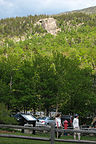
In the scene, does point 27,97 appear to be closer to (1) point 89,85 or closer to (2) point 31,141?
(1) point 89,85

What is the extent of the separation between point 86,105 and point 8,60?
17136 mm

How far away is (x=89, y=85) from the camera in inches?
1534

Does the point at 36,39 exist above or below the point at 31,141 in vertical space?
above

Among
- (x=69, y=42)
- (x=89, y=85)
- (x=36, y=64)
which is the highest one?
(x=69, y=42)

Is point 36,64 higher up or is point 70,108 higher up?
point 36,64

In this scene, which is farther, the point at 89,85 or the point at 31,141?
the point at 89,85

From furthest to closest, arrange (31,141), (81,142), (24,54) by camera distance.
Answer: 1. (24,54)
2. (31,141)
3. (81,142)

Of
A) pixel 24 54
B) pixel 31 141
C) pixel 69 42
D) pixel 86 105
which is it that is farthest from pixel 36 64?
pixel 69 42

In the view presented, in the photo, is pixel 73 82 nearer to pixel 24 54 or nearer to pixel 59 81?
pixel 59 81

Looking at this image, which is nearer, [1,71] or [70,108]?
[70,108]

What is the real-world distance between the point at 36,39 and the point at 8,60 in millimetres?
151903

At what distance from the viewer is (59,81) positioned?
125 feet

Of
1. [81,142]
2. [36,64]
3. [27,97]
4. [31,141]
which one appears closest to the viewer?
[81,142]

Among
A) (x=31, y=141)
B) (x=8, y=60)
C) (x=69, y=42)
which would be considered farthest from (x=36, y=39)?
(x=31, y=141)
